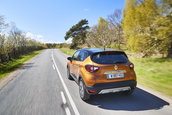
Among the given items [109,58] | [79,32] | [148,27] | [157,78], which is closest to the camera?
[109,58]

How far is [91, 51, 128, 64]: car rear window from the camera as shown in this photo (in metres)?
4.08

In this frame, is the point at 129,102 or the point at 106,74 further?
the point at 129,102

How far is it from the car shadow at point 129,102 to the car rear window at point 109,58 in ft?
4.60

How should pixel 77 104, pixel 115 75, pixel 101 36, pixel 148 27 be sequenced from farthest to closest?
pixel 101 36 → pixel 148 27 → pixel 77 104 → pixel 115 75

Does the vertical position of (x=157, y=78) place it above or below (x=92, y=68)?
below

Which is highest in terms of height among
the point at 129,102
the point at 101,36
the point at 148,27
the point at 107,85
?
the point at 101,36

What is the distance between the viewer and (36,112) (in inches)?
144

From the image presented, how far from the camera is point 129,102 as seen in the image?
4.15 m

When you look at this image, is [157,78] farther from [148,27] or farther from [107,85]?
[148,27]

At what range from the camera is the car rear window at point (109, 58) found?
13.4ft

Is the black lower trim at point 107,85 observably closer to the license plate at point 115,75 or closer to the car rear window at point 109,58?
the license plate at point 115,75

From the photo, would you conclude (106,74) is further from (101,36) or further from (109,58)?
(101,36)

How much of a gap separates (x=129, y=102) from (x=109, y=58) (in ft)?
5.44

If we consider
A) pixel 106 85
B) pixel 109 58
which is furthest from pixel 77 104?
pixel 109 58
